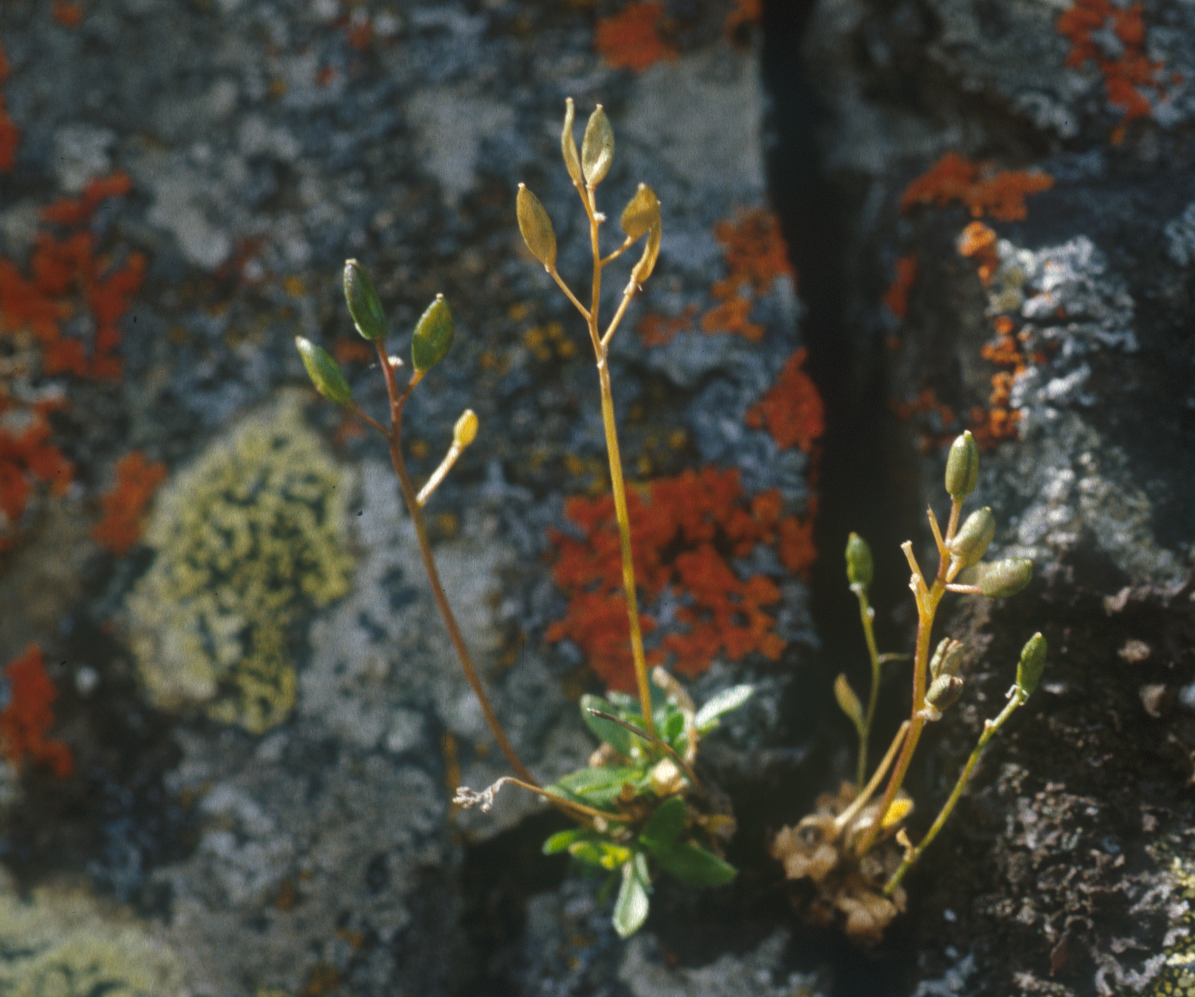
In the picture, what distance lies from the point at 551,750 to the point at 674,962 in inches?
15.4

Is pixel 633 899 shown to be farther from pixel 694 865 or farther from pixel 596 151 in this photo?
pixel 596 151

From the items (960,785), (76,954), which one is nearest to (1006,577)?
(960,785)

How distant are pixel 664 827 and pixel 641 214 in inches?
33.2

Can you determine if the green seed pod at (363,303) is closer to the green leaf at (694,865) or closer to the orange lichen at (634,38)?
the green leaf at (694,865)

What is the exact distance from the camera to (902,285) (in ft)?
5.10

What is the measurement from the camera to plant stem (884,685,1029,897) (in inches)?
37.6

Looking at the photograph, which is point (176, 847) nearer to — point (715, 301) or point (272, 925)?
point (272, 925)

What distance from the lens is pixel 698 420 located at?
159 cm

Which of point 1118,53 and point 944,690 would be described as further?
point 1118,53

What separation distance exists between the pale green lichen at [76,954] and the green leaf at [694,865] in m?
0.89

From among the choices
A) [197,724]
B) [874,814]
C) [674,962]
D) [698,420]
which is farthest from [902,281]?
[197,724]

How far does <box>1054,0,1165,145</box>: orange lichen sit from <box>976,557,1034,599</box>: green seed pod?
1.01 meters

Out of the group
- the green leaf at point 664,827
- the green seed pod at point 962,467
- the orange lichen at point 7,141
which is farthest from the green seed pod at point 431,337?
the orange lichen at point 7,141

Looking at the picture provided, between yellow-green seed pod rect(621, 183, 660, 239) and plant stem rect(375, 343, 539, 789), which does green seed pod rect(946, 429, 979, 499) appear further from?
plant stem rect(375, 343, 539, 789)
